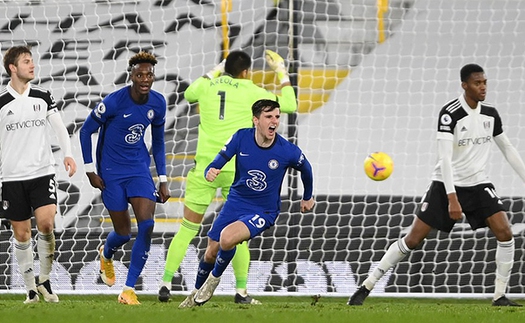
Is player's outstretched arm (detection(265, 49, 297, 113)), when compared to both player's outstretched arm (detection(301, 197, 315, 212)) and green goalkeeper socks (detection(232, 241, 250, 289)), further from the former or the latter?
player's outstretched arm (detection(301, 197, 315, 212))

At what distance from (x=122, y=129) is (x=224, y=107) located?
3.59ft

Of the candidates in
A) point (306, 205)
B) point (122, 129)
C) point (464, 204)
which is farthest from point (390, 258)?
point (122, 129)

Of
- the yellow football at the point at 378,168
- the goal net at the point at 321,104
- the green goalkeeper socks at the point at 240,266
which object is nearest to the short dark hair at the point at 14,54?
the green goalkeeper socks at the point at 240,266

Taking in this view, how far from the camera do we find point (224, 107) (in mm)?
9430

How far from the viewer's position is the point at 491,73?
1104 centimetres

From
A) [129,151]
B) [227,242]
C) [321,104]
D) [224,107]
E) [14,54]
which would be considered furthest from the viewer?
[321,104]

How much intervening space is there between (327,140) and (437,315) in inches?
167

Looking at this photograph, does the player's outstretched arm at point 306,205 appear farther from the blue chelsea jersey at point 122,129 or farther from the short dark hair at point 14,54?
the short dark hair at point 14,54

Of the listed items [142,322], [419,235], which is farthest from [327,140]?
[142,322]

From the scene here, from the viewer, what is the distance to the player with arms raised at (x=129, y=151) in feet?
28.2

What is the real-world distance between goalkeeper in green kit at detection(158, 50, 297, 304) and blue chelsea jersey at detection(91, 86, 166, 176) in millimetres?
712

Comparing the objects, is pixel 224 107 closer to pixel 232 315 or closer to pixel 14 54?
pixel 14 54

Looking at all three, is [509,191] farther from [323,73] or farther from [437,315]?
[437,315]

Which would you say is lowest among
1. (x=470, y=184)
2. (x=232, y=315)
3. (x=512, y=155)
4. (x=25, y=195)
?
(x=232, y=315)
